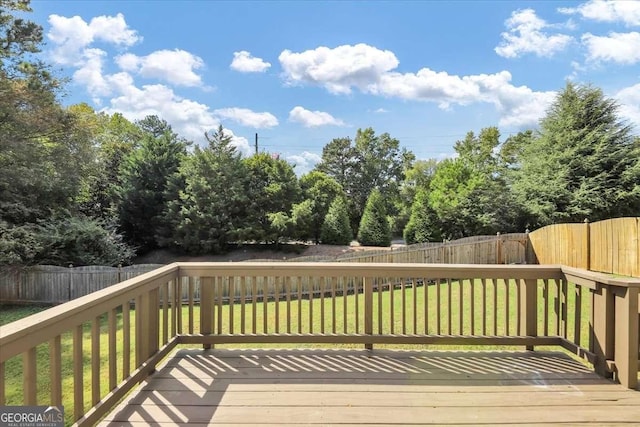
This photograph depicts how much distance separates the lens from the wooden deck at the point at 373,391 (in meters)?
2.04

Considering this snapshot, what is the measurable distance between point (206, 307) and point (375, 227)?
13.6 metres

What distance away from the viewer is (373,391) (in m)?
2.36

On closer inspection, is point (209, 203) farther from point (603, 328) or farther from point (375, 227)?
point (603, 328)

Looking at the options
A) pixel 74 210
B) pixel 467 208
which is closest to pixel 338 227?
pixel 467 208

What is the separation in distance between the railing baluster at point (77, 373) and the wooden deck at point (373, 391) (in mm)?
301

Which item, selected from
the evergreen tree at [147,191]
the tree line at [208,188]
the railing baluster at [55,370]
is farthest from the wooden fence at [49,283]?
the railing baluster at [55,370]

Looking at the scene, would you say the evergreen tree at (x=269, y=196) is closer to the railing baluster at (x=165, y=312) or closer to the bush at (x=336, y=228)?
the bush at (x=336, y=228)

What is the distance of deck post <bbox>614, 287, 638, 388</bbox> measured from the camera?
7.71ft

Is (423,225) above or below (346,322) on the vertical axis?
above

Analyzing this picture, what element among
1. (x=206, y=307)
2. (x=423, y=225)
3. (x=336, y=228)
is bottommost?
(x=206, y=307)

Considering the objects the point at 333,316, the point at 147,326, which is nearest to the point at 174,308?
the point at 147,326

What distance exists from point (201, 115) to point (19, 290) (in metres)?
13.2

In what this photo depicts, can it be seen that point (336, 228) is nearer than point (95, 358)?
No

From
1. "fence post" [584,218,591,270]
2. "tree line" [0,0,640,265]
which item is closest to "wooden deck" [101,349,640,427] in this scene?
"fence post" [584,218,591,270]
